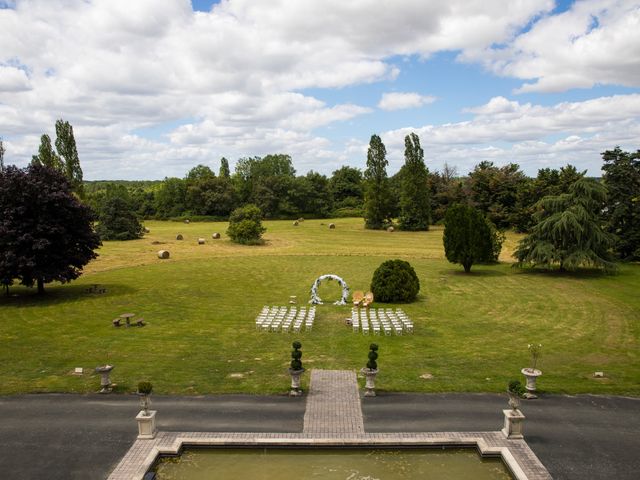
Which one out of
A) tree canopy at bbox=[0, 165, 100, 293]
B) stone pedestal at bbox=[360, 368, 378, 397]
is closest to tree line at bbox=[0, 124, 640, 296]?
tree canopy at bbox=[0, 165, 100, 293]

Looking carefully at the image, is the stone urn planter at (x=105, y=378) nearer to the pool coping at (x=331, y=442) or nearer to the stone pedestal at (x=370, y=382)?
the pool coping at (x=331, y=442)

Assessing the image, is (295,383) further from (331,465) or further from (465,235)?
(465,235)

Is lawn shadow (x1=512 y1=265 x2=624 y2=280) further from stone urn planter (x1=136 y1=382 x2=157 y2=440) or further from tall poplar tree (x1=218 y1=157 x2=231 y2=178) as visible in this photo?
tall poplar tree (x1=218 y1=157 x2=231 y2=178)

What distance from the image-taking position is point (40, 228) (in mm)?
28906

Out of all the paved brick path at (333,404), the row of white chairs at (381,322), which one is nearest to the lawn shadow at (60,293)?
the row of white chairs at (381,322)

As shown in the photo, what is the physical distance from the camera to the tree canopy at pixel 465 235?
38.2 metres

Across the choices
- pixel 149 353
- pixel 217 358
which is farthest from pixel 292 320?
pixel 149 353

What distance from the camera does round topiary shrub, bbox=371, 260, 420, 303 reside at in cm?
3058

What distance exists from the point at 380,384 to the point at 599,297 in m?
21.7

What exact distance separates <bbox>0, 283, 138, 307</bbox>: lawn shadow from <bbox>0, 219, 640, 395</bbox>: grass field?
138mm

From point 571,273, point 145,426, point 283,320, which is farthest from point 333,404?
point 571,273

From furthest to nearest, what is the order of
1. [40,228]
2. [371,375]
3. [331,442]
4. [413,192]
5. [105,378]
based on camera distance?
1. [413,192]
2. [40,228]
3. [105,378]
4. [371,375]
5. [331,442]

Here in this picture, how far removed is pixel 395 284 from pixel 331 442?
18.1 m

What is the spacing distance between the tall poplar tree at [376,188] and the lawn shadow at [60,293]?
168 ft
